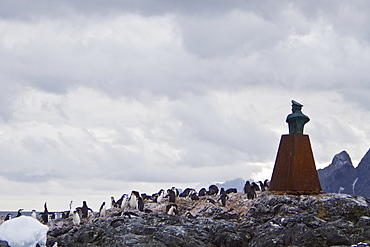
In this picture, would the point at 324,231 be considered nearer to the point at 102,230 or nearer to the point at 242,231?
the point at 242,231

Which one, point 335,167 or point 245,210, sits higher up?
point 335,167

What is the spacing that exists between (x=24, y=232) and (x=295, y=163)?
52.8ft

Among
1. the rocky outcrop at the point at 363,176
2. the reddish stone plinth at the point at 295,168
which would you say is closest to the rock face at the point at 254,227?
the reddish stone plinth at the point at 295,168

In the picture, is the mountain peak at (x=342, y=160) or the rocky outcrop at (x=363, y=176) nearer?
the rocky outcrop at (x=363, y=176)

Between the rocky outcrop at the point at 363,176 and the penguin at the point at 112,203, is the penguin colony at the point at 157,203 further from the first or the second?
the rocky outcrop at the point at 363,176

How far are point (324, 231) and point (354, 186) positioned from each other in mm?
119199

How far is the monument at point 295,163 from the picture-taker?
3130cm

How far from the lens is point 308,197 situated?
3030cm

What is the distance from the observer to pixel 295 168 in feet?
103

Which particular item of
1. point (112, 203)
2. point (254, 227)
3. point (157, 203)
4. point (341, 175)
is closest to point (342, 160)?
point (341, 175)

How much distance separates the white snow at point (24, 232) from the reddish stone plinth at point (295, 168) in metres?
14.6

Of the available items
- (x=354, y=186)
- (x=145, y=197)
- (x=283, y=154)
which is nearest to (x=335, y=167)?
(x=354, y=186)

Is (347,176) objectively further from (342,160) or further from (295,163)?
(295,163)

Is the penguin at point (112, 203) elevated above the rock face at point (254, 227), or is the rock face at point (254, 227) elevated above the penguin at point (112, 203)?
the penguin at point (112, 203)
